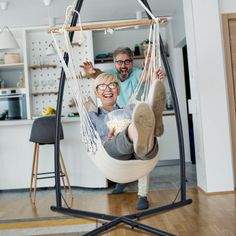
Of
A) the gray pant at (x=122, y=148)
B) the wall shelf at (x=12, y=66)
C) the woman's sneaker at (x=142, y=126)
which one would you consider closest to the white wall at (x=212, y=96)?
the gray pant at (x=122, y=148)

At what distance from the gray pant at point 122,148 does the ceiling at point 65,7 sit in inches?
134

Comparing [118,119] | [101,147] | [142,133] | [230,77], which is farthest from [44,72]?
[142,133]

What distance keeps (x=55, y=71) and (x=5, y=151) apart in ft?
7.75

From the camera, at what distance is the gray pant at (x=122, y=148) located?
1973mm

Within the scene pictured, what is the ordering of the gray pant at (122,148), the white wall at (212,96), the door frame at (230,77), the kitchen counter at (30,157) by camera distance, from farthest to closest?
the kitchen counter at (30,157)
the door frame at (230,77)
the white wall at (212,96)
the gray pant at (122,148)

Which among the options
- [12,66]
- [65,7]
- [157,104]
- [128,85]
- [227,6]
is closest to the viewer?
[157,104]

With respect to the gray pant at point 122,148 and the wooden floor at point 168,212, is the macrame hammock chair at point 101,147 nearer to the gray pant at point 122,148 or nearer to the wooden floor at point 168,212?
the gray pant at point 122,148

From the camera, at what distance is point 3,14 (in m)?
5.38

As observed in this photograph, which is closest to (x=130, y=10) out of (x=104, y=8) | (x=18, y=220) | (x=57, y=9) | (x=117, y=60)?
(x=104, y=8)

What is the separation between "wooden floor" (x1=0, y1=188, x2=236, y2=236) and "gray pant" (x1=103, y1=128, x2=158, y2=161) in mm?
653

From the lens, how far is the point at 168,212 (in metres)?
2.90

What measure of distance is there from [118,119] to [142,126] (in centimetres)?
51

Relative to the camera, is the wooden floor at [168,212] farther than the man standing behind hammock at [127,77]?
No

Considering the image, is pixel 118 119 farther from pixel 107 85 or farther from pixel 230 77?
pixel 230 77
